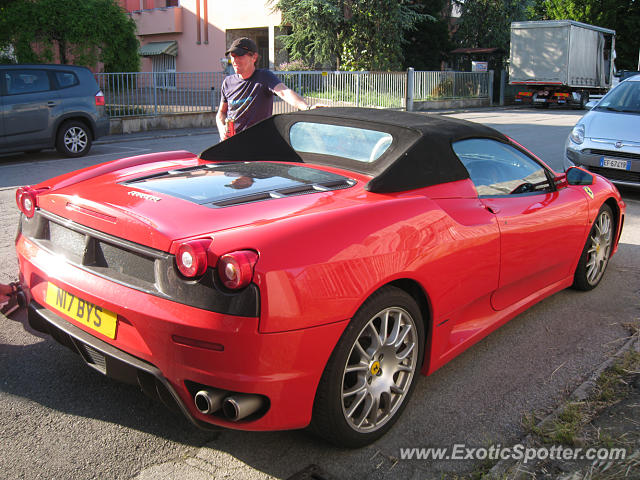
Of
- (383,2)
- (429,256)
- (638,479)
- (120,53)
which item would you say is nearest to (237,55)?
(429,256)

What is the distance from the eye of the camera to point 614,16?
122 ft

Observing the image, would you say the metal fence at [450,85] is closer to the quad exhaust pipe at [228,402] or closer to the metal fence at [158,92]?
the metal fence at [158,92]

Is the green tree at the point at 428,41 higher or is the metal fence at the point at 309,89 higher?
the green tree at the point at 428,41

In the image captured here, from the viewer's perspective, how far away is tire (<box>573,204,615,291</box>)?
461 centimetres

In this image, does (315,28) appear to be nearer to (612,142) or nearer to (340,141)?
(612,142)

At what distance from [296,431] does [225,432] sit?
322 mm

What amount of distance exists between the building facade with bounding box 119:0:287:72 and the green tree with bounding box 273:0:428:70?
4497 mm

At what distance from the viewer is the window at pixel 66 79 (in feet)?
37.9

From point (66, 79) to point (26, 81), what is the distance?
2.72 feet

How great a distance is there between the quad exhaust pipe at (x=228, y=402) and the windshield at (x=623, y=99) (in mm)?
7931

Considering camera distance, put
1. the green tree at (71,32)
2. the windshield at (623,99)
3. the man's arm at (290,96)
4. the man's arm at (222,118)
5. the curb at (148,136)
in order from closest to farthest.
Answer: the man's arm at (290,96), the man's arm at (222,118), the windshield at (623,99), the curb at (148,136), the green tree at (71,32)

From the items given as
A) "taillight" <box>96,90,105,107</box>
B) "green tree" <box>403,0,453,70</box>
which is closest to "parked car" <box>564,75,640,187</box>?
"taillight" <box>96,90,105,107</box>

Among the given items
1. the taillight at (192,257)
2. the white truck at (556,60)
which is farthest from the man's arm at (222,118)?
the white truck at (556,60)

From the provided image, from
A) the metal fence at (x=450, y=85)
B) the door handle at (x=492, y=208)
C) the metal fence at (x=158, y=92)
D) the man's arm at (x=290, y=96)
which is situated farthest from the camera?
the metal fence at (x=450, y=85)
